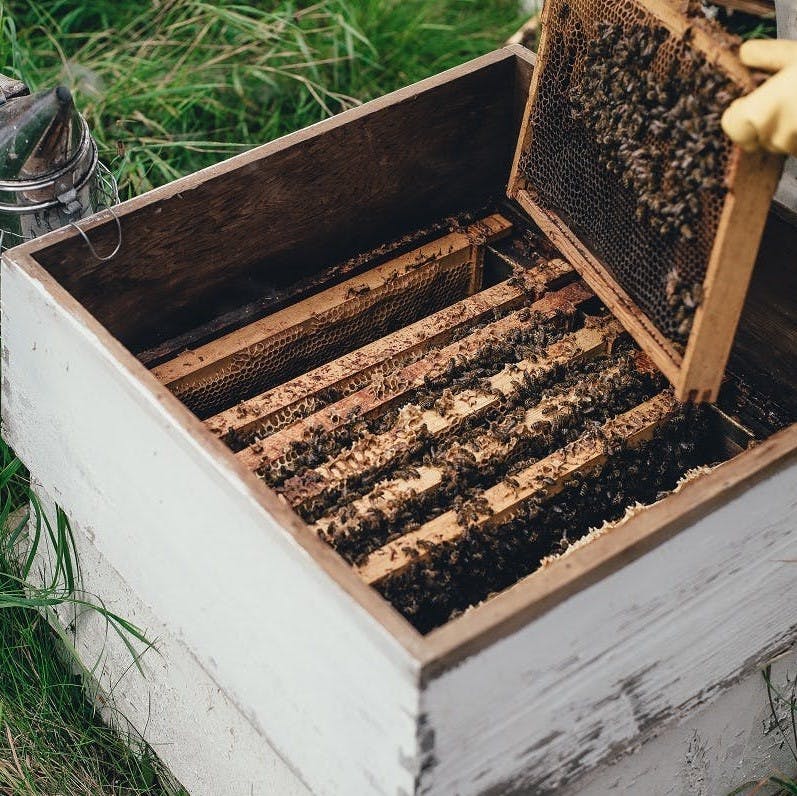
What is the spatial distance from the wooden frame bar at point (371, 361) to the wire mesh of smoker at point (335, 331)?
182mm

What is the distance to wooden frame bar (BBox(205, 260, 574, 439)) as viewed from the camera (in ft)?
7.71

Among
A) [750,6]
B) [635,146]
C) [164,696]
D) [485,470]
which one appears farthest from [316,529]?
[750,6]

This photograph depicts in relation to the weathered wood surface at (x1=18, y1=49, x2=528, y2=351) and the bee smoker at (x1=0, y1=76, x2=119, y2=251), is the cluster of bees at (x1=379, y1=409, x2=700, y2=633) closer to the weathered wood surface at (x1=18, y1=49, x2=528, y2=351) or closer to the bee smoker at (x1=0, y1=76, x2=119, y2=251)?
the weathered wood surface at (x1=18, y1=49, x2=528, y2=351)

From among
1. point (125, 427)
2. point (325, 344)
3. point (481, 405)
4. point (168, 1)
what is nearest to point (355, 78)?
point (168, 1)

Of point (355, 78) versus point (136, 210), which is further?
point (355, 78)

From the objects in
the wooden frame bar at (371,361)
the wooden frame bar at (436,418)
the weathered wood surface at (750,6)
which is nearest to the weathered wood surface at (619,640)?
the wooden frame bar at (436,418)

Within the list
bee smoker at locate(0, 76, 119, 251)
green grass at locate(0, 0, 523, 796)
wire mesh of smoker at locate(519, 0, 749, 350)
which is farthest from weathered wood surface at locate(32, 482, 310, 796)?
wire mesh of smoker at locate(519, 0, 749, 350)

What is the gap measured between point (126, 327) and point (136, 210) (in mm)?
295

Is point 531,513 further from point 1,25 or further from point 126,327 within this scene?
point 1,25

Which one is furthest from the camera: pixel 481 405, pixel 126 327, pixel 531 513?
pixel 126 327

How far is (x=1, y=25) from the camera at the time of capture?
3.66 metres

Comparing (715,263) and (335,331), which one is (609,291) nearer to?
(715,263)

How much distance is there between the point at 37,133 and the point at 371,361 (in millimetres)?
902

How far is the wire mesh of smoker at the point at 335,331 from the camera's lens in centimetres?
257
